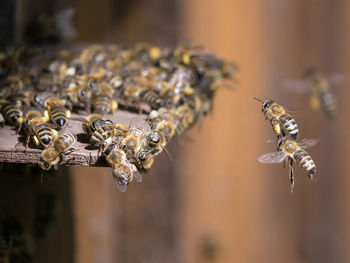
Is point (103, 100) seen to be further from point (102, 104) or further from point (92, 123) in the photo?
point (92, 123)

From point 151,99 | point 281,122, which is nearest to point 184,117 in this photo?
point 151,99

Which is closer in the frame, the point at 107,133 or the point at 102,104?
the point at 107,133

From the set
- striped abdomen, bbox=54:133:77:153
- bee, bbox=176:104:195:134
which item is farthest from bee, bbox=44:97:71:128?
bee, bbox=176:104:195:134

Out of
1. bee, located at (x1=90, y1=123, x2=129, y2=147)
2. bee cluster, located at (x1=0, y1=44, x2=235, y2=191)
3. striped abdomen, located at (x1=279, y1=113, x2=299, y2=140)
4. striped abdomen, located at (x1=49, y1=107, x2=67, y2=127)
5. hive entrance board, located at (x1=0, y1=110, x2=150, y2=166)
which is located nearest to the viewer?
hive entrance board, located at (x1=0, y1=110, x2=150, y2=166)

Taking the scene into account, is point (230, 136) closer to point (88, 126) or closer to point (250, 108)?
point (250, 108)

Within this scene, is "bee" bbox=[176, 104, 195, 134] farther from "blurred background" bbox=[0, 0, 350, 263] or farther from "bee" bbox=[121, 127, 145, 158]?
"blurred background" bbox=[0, 0, 350, 263]

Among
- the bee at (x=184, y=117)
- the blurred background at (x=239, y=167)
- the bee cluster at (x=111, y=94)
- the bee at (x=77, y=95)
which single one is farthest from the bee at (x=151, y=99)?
the blurred background at (x=239, y=167)
